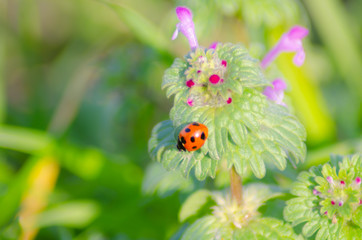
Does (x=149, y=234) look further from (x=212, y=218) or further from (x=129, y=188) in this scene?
(x=212, y=218)

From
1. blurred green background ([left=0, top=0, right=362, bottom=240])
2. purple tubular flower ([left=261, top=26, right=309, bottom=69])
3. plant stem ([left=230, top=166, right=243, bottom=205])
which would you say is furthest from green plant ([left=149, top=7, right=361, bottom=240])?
blurred green background ([left=0, top=0, right=362, bottom=240])

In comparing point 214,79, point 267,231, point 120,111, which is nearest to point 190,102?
point 214,79

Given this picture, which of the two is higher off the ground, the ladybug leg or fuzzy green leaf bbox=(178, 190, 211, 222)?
the ladybug leg

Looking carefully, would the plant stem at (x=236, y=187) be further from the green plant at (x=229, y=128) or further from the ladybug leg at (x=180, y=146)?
the ladybug leg at (x=180, y=146)

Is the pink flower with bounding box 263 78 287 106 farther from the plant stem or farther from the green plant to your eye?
the plant stem

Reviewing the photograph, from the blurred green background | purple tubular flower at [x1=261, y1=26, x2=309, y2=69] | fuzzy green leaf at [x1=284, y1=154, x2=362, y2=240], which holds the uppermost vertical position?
the blurred green background

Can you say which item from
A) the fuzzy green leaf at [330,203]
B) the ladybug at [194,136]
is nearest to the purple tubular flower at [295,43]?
the fuzzy green leaf at [330,203]
